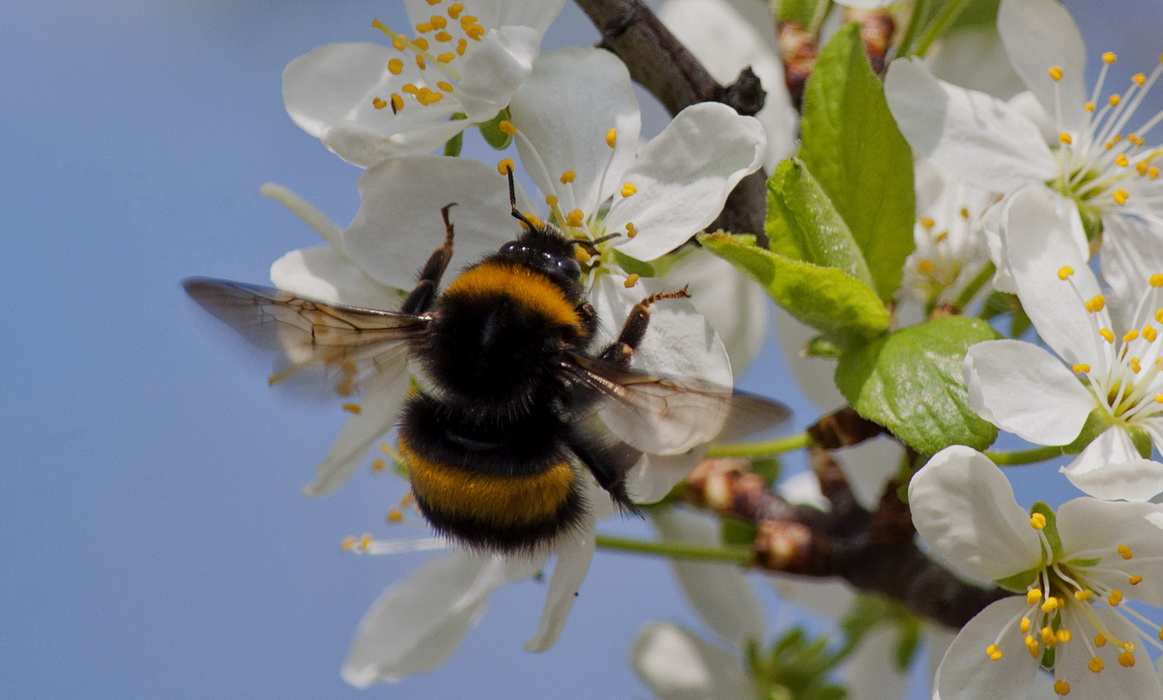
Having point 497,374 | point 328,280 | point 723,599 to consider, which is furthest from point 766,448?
point 723,599

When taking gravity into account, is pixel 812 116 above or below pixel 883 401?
above

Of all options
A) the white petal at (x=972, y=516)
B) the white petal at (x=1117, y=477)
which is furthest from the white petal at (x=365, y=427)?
the white petal at (x=1117, y=477)

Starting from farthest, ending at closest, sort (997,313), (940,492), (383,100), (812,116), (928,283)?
(928,283) < (997,313) < (383,100) < (812,116) < (940,492)

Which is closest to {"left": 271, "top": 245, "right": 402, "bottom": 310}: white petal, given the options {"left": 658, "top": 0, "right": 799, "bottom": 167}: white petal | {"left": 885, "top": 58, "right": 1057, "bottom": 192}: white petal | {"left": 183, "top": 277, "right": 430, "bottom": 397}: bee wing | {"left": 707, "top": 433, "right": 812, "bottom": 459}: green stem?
{"left": 183, "top": 277, "right": 430, "bottom": 397}: bee wing

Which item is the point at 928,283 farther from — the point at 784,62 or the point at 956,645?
the point at 956,645

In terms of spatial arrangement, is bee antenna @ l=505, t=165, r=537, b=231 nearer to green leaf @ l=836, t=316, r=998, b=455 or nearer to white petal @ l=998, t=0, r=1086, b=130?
green leaf @ l=836, t=316, r=998, b=455

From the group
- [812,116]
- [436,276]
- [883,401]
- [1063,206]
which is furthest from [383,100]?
[1063,206]

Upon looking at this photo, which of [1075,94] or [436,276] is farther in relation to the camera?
[1075,94]

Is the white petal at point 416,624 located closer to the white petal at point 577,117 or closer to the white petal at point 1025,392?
the white petal at point 577,117
